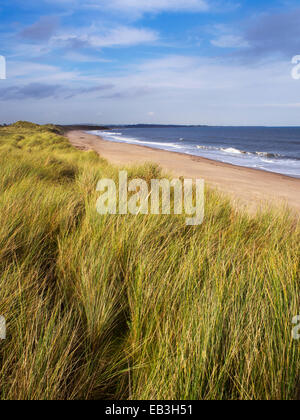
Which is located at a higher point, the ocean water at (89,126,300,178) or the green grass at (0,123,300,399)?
the ocean water at (89,126,300,178)

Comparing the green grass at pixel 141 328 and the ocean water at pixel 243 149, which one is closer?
the green grass at pixel 141 328

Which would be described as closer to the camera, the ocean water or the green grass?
the green grass

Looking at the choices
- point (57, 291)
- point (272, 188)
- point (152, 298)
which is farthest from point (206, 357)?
point (272, 188)

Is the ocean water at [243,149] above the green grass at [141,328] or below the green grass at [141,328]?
above

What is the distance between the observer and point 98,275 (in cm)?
176

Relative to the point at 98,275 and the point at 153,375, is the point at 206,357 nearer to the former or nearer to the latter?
the point at 153,375

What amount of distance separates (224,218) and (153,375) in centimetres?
229

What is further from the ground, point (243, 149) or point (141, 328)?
point (243, 149)

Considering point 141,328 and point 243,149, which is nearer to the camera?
point 141,328
